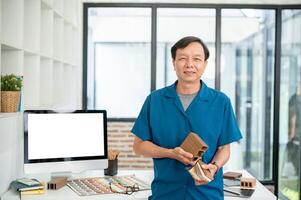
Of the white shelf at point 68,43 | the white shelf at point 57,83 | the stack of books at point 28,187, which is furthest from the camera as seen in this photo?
the white shelf at point 68,43

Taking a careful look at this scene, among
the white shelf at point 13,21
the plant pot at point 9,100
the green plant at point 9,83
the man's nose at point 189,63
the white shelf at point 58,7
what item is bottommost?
the plant pot at point 9,100

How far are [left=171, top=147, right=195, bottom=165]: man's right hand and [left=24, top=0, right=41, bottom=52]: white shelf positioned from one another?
1.47 m

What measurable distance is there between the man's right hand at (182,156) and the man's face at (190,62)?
370 mm

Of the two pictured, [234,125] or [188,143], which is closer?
[188,143]

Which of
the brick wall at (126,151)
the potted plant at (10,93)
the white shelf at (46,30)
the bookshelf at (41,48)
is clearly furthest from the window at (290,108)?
the potted plant at (10,93)

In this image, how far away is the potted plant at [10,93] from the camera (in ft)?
7.77

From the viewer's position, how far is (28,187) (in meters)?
2.50

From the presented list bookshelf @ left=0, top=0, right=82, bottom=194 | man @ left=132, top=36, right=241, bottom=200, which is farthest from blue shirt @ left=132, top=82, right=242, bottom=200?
bookshelf @ left=0, top=0, right=82, bottom=194

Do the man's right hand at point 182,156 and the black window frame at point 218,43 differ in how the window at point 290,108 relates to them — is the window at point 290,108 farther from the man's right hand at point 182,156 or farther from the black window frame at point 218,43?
the man's right hand at point 182,156

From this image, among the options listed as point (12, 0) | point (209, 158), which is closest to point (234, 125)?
point (209, 158)

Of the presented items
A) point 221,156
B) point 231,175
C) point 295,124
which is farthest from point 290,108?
point 221,156

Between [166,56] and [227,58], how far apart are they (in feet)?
2.61

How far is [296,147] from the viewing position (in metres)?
5.16

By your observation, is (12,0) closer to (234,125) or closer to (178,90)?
(178,90)
